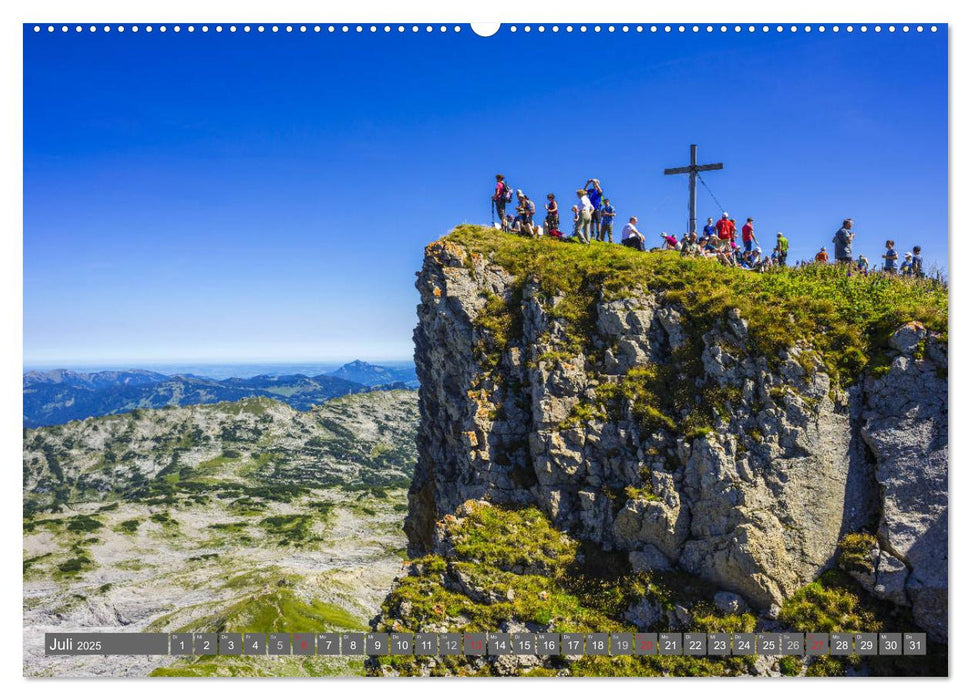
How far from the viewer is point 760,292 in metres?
Answer: 20.7

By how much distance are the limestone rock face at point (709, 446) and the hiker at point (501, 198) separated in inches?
269

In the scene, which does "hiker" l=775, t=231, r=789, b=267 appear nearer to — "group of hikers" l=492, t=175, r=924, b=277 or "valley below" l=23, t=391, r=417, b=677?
"group of hikers" l=492, t=175, r=924, b=277

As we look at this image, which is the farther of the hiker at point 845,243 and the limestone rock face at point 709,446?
the hiker at point 845,243

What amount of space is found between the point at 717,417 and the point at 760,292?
5971 mm

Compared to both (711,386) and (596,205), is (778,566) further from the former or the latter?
(596,205)

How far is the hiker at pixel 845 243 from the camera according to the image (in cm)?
2527

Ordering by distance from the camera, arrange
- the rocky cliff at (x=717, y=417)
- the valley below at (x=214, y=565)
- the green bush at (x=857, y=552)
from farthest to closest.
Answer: the valley below at (x=214, y=565)
the rocky cliff at (x=717, y=417)
the green bush at (x=857, y=552)

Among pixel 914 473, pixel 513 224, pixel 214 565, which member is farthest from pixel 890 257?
pixel 214 565

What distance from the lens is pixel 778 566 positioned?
16.3 m

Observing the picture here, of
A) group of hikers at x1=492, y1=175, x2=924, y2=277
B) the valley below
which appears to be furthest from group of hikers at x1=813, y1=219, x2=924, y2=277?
the valley below

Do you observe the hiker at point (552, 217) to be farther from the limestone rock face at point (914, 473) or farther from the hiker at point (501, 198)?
the limestone rock face at point (914, 473)

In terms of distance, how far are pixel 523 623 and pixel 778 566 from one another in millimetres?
8465

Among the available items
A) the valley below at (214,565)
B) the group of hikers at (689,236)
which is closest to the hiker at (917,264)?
the group of hikers at (689,236)

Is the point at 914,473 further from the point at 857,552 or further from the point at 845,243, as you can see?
the point at 845,243
